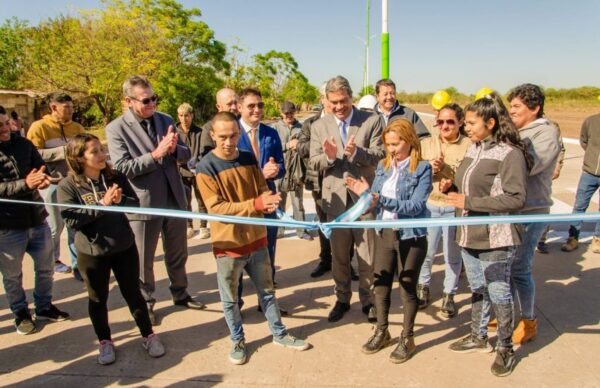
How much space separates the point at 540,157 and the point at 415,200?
1.00 metres

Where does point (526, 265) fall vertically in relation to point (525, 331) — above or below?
above

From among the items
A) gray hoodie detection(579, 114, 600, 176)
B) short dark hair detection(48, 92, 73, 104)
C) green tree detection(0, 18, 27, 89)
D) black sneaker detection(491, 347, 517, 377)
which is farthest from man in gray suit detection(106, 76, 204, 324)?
green tree detection(0, 18, 27, 89)

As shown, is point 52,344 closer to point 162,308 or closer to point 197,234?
point 162,308

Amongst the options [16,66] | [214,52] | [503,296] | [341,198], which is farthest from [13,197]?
[16,66]

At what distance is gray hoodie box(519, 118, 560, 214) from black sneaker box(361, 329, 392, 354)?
57.0 inches

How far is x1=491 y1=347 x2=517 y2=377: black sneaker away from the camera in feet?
9.37

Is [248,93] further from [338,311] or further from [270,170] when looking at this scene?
[338,311]

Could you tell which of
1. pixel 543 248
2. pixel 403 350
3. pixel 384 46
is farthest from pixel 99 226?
pixel 384 46

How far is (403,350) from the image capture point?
10.1 ft

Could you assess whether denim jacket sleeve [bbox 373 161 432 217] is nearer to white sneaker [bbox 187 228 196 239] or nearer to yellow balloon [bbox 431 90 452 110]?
yellow balloon [bbox 431 90 452 110]

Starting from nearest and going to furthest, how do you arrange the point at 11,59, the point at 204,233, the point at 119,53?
the point at 204,233, the point at 119,53, the point at 11,59

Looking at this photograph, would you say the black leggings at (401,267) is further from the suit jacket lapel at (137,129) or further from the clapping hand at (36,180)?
the clapping hand at (36,180)

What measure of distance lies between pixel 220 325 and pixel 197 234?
303 cm

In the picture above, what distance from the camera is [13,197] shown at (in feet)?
11.2
